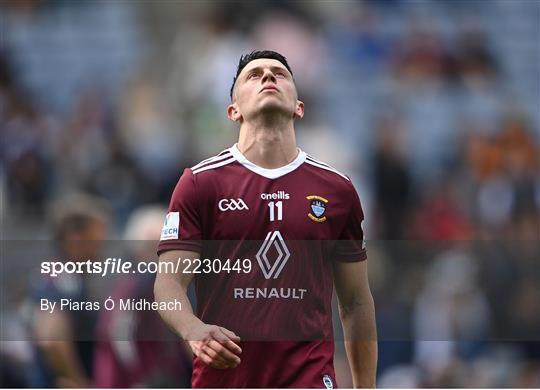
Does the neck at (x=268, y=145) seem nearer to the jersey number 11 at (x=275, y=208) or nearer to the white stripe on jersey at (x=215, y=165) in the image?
the white stripe on jersey at (x=215, y=165)

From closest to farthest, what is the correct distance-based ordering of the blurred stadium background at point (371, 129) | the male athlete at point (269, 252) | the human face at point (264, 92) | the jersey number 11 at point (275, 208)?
the male athlete at point (269, 252)
the jersey number 11 at point (275, 208)
the human face at point (264, 92)
the blurred stadium background at point (371, 129)

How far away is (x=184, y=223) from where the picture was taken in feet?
16.0

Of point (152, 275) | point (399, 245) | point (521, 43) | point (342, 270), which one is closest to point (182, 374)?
point (152, 275)

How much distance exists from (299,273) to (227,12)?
761cm

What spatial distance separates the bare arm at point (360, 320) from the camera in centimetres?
516

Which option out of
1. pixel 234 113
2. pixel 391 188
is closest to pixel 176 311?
pixel 234 113

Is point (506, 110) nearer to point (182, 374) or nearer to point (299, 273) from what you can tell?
point (182, 374)

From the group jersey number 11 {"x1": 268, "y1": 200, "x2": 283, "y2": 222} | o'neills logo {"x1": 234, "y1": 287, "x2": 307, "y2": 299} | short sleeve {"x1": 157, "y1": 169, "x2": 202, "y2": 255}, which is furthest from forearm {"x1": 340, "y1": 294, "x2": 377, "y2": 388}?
short sleeve {"x1": 157, "y1": 169, "x2": 202, "y2": 255}

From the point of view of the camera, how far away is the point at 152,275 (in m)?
6.80

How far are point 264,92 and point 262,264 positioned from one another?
77cm
